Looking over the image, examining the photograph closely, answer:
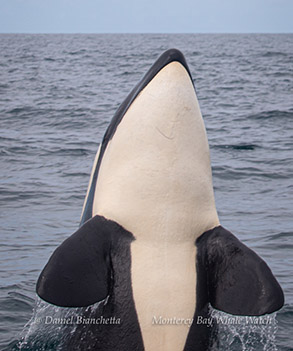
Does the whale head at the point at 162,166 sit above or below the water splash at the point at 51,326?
above

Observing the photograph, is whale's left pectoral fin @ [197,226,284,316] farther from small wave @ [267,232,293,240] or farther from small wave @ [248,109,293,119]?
small wave @ [248,109,293,119]

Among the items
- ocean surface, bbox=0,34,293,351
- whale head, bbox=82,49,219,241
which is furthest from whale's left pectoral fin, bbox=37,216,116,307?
ocean surface, bbox=0,34,293,351

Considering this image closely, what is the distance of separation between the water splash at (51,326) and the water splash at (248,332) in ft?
3.78

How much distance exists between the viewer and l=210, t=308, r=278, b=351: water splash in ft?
17.7

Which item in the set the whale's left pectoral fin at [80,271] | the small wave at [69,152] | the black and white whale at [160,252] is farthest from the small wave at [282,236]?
the small wave at [69,152]

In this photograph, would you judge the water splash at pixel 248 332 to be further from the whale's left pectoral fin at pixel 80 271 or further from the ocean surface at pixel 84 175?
the whale's left pectoral fin at pixel 80 271

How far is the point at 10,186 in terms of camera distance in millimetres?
10812

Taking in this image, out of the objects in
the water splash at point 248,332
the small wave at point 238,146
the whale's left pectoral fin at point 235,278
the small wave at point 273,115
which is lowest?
the small wave at point 273,115

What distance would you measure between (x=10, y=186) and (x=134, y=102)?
6.63 metres

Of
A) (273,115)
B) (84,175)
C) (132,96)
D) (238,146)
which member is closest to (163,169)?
(132,96)

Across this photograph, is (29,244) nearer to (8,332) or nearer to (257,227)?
(8,332)

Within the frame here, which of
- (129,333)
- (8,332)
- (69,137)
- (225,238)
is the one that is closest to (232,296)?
(225,238)

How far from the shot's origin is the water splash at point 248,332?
213 inches

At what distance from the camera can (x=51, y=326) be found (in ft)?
18.0
